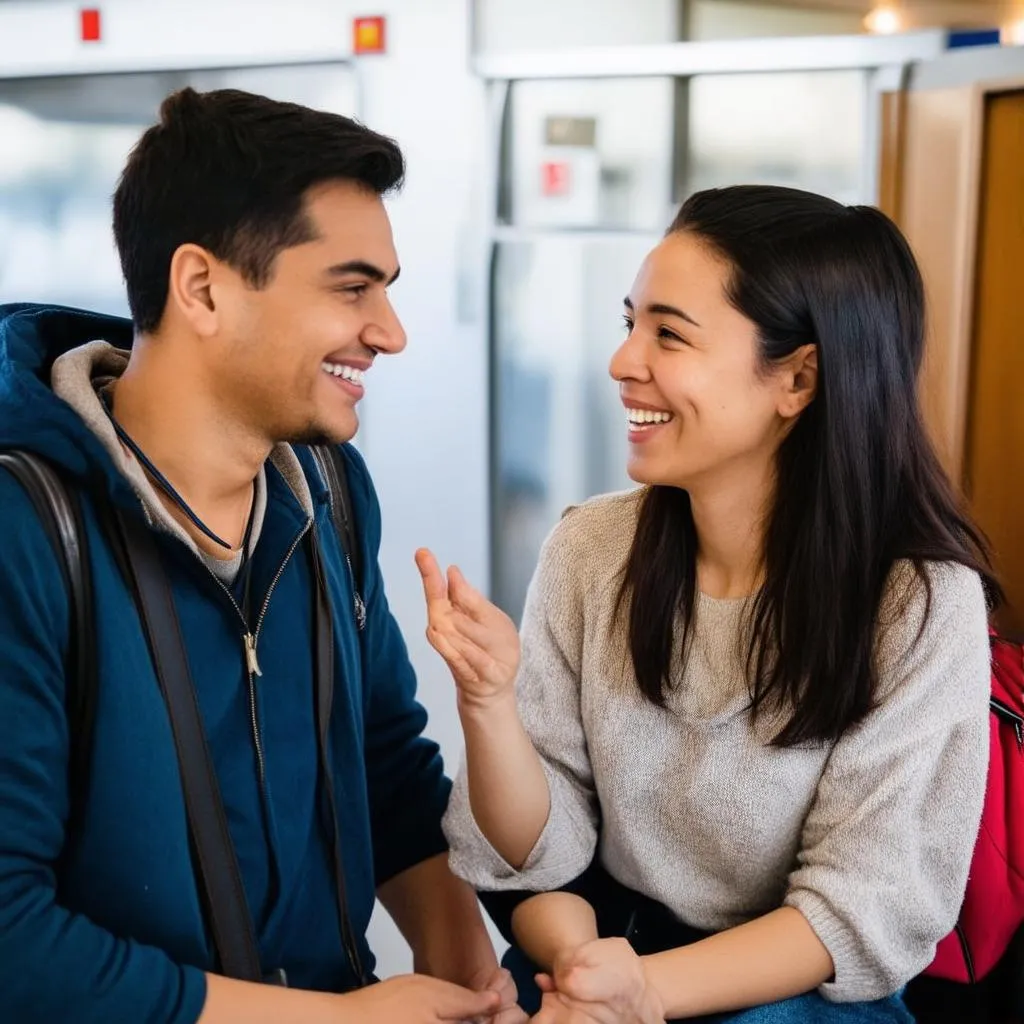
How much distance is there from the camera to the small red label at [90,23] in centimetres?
380

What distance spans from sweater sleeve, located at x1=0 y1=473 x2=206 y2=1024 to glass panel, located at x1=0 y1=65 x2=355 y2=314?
282 centimetres

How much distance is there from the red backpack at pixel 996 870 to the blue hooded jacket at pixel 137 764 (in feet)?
2.36

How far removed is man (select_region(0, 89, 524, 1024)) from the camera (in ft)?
4.18

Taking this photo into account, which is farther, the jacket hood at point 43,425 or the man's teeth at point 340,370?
the man's teeth at point 340,370

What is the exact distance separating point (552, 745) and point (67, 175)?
304 centimetres

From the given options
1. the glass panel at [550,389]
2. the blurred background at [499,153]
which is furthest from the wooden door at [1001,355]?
the glass panel at [550,389]

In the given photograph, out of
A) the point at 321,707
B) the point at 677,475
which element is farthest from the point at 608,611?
the point at 321,707

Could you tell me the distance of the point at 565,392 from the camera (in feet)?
12.3

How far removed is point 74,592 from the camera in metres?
1.32

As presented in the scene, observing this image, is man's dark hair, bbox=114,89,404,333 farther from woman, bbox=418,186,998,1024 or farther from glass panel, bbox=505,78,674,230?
glass panel, bbox=505,78,674,230

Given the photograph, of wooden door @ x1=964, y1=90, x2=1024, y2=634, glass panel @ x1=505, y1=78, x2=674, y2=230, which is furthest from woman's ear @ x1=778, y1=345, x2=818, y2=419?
glass panel @ x1=505, y1=78, x2=674, y2=230

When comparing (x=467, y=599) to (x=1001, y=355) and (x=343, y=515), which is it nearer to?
(x=343, y=515)

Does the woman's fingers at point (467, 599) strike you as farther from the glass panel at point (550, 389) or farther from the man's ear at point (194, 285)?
the glass panel at point (550, 389)

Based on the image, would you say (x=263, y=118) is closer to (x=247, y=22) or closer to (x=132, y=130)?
(x=247, y=22)
